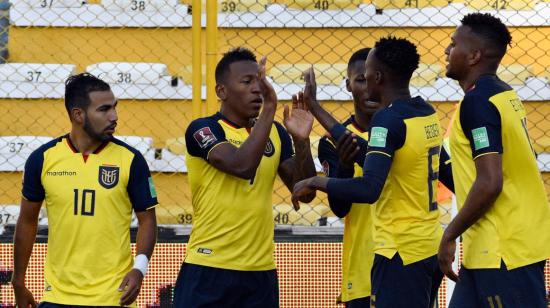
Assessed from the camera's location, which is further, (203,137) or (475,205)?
(203,137)

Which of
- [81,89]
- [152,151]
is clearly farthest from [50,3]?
[81,89]

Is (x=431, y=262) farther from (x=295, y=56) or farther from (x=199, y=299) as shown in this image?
(x=295, y=56)

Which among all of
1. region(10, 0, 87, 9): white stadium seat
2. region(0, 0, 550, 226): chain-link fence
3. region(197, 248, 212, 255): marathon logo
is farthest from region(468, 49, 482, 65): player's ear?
region(10, 0, 87, 9): white stadium seat

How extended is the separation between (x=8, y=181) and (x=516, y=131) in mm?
5464

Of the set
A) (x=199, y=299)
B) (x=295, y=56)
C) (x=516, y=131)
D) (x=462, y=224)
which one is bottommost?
(x=199, y=299)

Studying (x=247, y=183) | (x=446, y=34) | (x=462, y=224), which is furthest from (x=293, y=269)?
(x=446, y=34)

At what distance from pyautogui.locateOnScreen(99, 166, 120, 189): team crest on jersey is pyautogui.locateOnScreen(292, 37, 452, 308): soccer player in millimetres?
985

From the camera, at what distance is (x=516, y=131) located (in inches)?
172

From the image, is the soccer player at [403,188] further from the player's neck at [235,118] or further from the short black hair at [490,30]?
the player's neck at [235,118]

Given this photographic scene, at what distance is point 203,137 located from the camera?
529cm

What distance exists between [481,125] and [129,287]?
1.90 m

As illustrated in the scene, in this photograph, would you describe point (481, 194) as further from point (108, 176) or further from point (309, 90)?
point (108, 176)

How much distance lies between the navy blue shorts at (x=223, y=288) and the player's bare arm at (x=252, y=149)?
0.52 metres

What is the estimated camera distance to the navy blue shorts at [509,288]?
4.32 m
